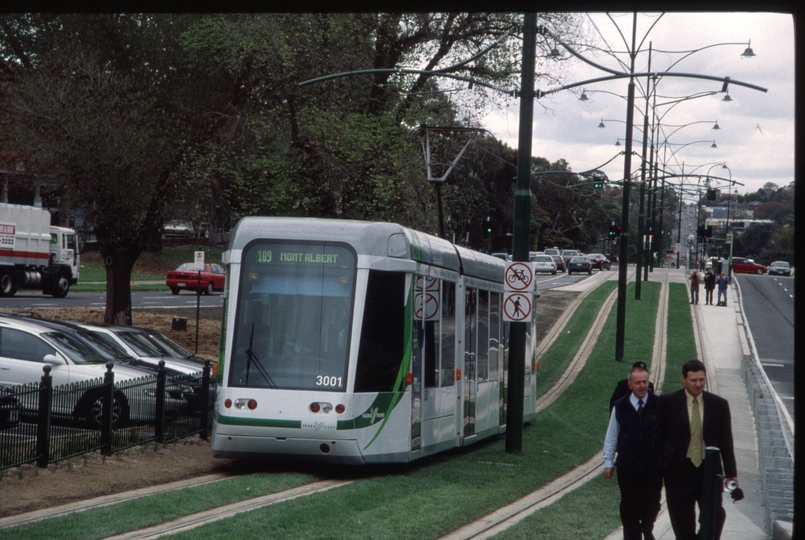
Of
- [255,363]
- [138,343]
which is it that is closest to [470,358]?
[255,363]

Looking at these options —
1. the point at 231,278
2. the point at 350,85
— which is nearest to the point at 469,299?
the point at 231,278

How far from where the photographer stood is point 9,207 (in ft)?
133

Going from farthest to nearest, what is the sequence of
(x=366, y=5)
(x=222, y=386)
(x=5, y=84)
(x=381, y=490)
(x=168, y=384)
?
(x=5, y=84), (x=168, y=384), (x=222, y=386), (x=381, y=490), (x=366, y=5)

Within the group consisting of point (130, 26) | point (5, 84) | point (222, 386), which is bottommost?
point (222, 386)

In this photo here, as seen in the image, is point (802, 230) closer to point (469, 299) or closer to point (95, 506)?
point (95, 506)

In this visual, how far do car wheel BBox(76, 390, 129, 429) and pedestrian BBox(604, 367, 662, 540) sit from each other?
7.20 meters

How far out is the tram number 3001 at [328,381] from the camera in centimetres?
1186

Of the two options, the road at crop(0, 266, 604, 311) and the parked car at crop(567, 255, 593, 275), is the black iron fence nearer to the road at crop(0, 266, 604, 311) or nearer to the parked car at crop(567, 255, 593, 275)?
the road at crop(0, 266, 604, 311)

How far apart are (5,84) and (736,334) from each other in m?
27.5

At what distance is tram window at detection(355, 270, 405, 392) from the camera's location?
12047 mm

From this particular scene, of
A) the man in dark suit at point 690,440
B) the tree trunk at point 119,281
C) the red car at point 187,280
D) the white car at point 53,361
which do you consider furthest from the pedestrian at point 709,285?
the man in dark suit at point 690,440

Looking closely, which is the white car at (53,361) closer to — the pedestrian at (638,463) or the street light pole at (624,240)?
the pedestrian at (638,463)

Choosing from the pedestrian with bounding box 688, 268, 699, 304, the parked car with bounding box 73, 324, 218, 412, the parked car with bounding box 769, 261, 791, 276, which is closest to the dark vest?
the parked car with bounding box 73, 324, 218, 412

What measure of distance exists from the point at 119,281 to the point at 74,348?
11592 mm
